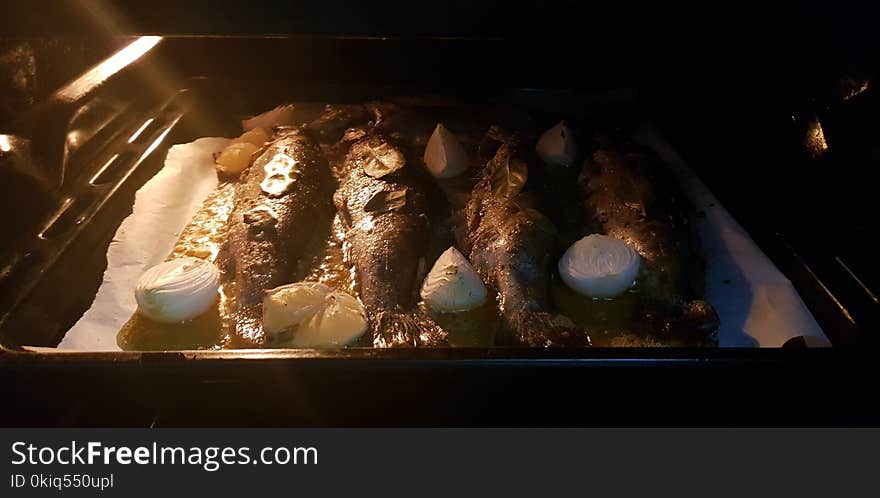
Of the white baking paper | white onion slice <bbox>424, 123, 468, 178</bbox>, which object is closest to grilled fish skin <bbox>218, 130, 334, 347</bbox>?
the white baking paper

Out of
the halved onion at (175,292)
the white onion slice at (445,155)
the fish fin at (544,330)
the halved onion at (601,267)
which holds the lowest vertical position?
the halved onion at (175,292)

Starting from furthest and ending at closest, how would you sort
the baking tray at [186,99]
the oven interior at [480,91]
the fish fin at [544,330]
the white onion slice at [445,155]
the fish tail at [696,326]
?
the white onion slice at [445,155], the baking tray at [186,99], the fish tail at [696,326], the fish fin at [544,330], the oven interior at [480,91]

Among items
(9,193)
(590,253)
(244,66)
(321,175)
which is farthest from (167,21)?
(244,66)

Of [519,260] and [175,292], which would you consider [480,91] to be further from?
[175,292]

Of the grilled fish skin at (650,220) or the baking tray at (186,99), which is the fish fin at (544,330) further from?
the baking tray at (186,99)

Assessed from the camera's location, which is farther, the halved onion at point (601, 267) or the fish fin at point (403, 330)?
the halved onion at point (601, 267)

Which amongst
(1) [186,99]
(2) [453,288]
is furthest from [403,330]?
(1) [186,99]

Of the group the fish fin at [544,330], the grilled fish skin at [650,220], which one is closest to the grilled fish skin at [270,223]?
the fish fin at [544,330]
